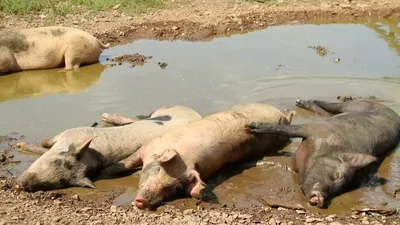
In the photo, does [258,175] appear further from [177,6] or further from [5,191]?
[177,6]

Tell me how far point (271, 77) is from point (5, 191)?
4.75m

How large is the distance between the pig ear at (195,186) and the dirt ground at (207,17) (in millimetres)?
6406

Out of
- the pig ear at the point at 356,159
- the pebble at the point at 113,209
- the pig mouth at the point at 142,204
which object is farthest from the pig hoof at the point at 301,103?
the pebble at the point at 113,209

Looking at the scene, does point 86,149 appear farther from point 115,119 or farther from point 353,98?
point 353,98

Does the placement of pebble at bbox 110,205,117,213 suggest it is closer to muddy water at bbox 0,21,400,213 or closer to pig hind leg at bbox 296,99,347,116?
muddy water at bbox 0,21,400,213

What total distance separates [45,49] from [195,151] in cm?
513

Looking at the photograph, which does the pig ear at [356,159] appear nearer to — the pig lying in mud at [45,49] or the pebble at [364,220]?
the pebble at [364,220]

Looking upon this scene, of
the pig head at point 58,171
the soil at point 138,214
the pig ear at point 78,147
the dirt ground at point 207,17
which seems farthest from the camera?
the dirt ground at point 207,17

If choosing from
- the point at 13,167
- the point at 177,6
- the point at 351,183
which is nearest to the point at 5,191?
the point at 13,167

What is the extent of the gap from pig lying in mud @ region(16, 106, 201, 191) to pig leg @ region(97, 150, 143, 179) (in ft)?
0.21

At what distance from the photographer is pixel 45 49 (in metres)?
10.1

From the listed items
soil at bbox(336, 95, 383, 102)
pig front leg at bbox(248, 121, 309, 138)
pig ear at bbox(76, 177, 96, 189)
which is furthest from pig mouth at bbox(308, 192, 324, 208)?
soil at bbox(336, 95, 383, 102)

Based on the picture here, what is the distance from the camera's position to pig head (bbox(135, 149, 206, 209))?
17.9 ft

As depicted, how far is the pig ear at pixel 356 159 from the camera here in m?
5.92
